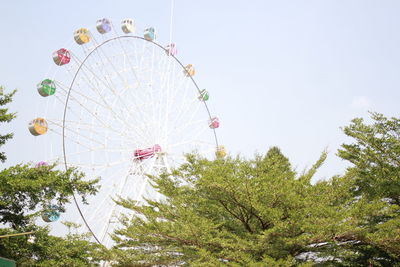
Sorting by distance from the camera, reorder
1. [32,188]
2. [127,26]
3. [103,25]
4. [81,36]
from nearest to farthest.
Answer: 1. [32,188]
2. [81,36]
3. [103,25]
4. [127,26]

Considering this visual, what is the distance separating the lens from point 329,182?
10.5 metres

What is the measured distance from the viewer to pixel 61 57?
51.9ft

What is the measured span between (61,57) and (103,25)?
2.58 metres

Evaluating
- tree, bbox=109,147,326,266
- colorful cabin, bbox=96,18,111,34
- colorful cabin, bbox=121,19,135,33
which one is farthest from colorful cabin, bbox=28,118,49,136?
colorful cabin, bbox=121,19,135,33

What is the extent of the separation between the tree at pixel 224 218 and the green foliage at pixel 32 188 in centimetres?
166

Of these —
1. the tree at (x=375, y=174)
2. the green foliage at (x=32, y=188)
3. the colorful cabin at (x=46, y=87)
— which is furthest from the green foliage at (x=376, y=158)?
the colorful cabin at (x=46, y=87)

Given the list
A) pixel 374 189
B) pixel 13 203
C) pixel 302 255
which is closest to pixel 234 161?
pixel 302 255

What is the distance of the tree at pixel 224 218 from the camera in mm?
9195

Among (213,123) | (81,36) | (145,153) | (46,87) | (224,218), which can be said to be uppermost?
(81,36)

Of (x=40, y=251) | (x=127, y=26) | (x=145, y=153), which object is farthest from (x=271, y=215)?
(x=127, y=26)

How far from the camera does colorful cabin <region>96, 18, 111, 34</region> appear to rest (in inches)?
683

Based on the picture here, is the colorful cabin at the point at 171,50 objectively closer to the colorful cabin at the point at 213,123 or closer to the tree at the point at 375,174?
→ the colorful cabin at the point at 213,123

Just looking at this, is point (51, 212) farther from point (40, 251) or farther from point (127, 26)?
point (127, 26)

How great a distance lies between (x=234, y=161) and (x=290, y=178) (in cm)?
150
